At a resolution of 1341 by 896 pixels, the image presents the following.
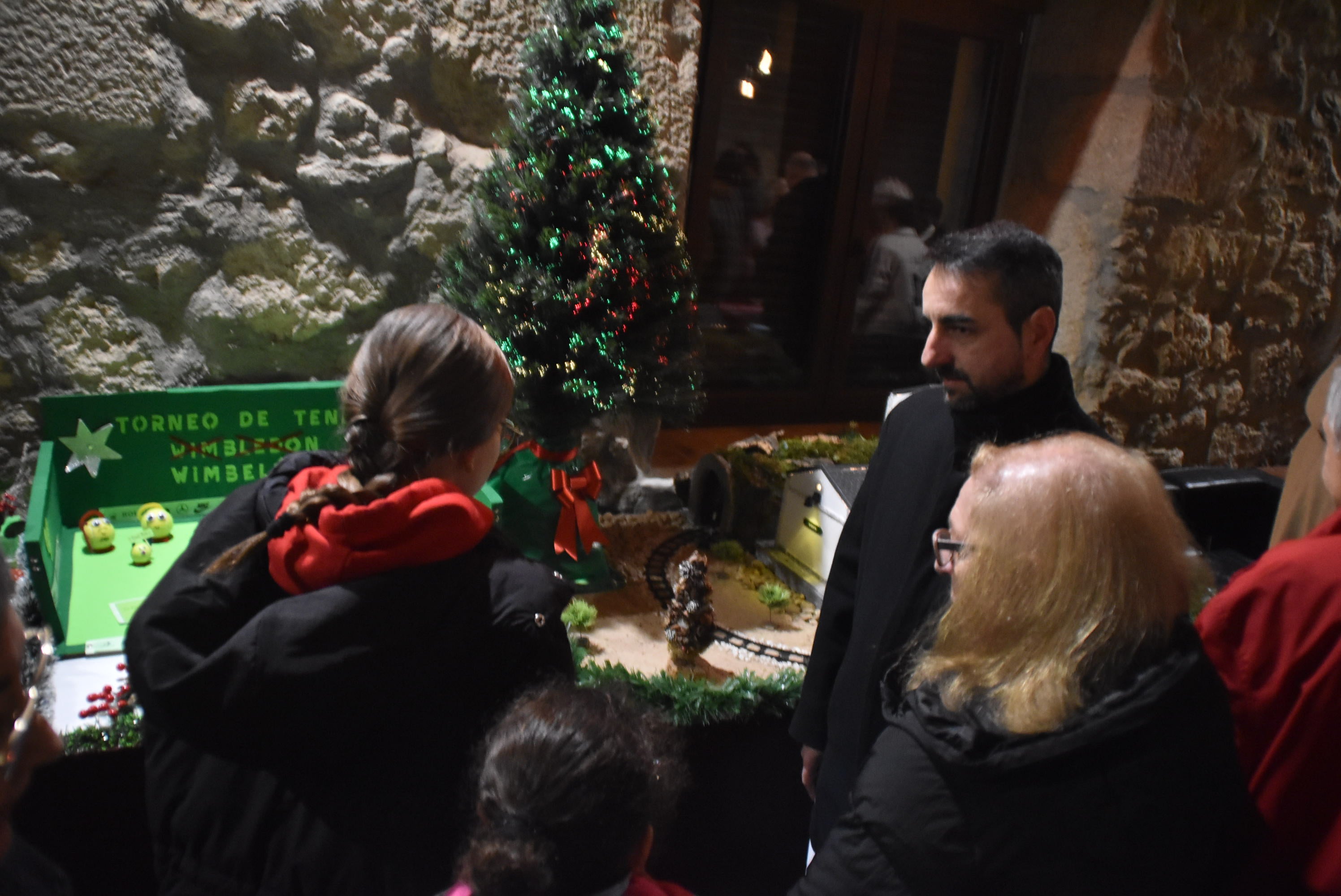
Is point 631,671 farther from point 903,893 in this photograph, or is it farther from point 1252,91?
point 1252,91

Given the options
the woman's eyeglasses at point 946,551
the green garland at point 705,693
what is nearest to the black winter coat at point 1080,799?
the woman's eyeglasses at point 946,551

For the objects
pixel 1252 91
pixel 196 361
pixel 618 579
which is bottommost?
pixel 618 579

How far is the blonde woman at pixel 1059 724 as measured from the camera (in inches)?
28.9

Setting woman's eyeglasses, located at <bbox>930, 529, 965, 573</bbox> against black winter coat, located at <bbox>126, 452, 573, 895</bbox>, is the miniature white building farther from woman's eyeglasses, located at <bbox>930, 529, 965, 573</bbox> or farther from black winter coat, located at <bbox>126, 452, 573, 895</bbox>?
black winter coat, located at <bbox>126, 452, 573, 895</bbox>

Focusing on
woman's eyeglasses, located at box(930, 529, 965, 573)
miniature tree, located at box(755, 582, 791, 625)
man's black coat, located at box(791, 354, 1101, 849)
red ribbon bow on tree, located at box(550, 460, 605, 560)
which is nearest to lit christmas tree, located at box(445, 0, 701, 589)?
red ribbon bow on tree, located at box(550, 460, 605, 560)

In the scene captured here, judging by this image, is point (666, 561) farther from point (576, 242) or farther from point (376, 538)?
point (376, 538)

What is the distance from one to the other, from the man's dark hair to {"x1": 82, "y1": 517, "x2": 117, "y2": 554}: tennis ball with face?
1.61 metres

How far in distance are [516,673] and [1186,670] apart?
24.6 inches

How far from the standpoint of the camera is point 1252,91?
279cm

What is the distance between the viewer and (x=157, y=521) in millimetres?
1768

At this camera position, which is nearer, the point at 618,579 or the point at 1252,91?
the point at 618,579

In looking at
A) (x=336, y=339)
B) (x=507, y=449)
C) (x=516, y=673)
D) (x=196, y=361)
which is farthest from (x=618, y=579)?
(x=516, y=673)

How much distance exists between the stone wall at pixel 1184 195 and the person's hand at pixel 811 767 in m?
1.93

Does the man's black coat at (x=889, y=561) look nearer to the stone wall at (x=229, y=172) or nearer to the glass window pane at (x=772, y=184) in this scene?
the stone wall at (x=229, y=172)
